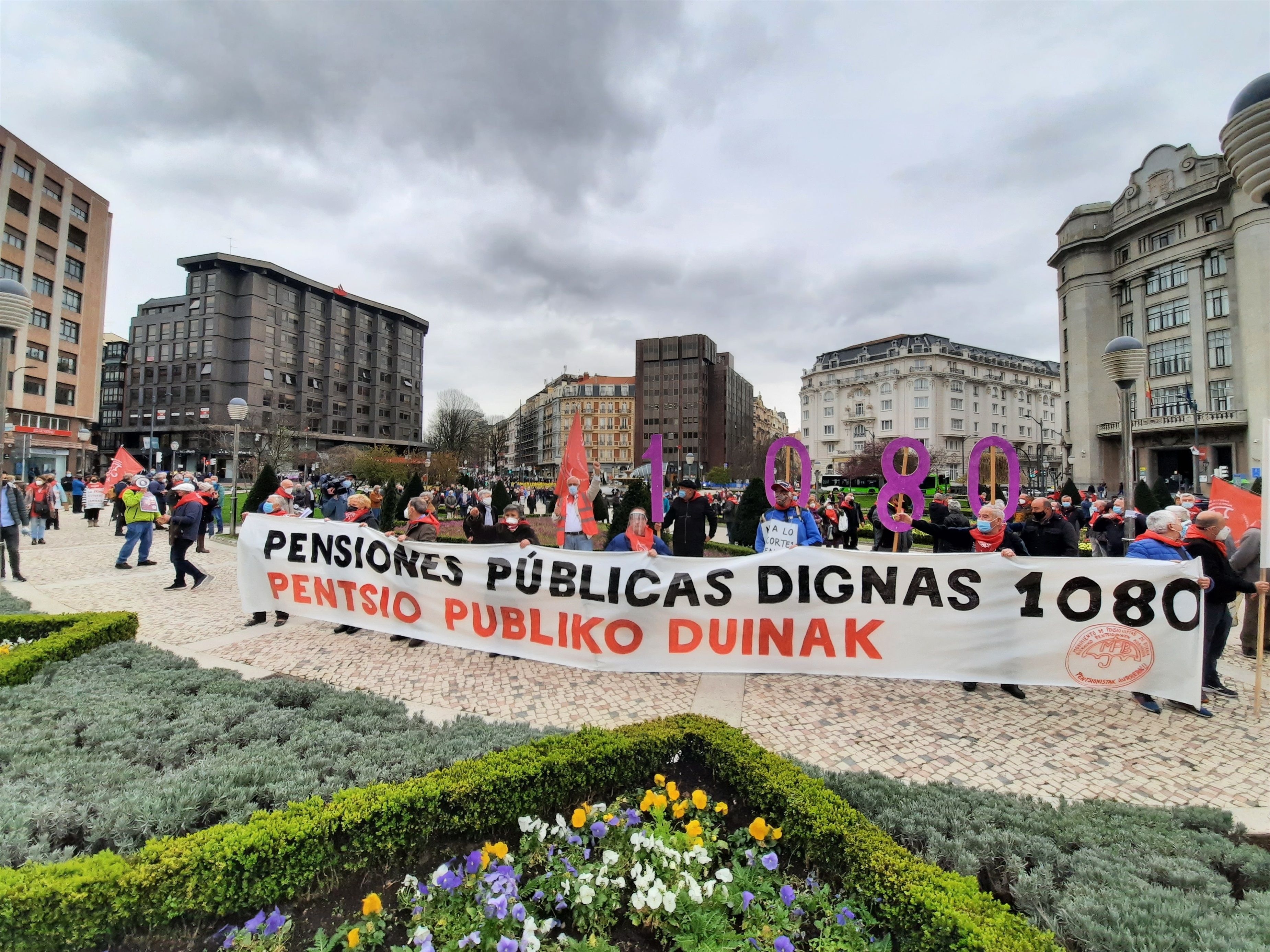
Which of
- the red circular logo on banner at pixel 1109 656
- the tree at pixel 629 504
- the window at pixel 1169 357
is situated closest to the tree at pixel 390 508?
the tree at pixel 629 504

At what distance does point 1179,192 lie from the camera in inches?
1873

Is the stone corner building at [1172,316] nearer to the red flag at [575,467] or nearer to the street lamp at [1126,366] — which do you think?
the street lamp at [1126,366]

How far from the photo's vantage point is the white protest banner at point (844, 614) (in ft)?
16.4

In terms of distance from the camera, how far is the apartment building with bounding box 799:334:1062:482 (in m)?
93.1

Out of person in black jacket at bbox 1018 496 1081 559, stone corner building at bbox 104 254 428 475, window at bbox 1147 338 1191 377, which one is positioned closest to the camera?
person in black jacket at bbox 1018 496 1081 559

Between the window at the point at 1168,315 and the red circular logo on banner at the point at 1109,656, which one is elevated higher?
the window at the point at 1168,315

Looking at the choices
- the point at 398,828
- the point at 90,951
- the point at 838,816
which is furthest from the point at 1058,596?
the point at 90,951

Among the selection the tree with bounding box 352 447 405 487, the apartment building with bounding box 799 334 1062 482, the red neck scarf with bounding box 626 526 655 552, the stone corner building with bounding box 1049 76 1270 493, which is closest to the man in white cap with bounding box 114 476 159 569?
the red neck scarf with bounding box 626 526 655 552

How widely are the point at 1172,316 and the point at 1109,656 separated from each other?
62861 mm

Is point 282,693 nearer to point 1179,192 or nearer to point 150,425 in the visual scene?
point 1179,192

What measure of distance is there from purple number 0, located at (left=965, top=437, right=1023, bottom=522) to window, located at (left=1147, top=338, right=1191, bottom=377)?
2211 inches

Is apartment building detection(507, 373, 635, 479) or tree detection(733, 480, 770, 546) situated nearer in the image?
tree detection(733, 480, 770, 546)

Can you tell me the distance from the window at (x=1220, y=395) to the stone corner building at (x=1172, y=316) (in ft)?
0.26

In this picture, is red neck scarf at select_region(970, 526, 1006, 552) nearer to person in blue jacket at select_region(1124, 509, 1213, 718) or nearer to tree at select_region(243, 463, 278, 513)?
person in blue jacket at select_region(1124, 509, 1213, 718)
